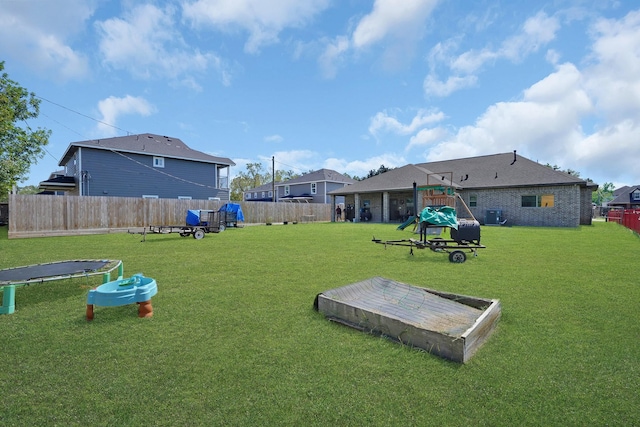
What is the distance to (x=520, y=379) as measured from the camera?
2656 millimetres

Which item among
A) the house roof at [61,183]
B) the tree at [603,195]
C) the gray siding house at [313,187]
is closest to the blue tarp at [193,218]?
the house roof at [61,183]

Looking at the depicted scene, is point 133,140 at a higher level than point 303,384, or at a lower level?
higher

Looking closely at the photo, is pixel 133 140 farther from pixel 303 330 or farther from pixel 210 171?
pixel 303 330

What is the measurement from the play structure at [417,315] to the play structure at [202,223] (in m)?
11.4

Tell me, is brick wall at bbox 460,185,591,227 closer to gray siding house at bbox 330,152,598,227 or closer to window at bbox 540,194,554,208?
gray siding house at bbox 330,152,598,227

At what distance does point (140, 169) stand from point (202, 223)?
1257cm

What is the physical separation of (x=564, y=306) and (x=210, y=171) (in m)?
29.9

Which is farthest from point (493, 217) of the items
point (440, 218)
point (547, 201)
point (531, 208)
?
point (440, 218)

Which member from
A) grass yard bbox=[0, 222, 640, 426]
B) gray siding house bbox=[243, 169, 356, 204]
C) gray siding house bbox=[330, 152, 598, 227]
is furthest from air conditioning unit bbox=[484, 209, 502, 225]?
gray siding house bbox=[243, 169, 356, 204]

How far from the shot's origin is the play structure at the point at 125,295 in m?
3.95

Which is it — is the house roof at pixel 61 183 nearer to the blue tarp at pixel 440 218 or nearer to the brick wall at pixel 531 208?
the blue tarp at pixel 440 218

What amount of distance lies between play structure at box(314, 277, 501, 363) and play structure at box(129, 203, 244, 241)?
37.4 ft

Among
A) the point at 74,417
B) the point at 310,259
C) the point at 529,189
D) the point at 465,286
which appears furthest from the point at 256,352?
the point at 529,189

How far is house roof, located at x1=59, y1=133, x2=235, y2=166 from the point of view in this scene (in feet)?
80.3
